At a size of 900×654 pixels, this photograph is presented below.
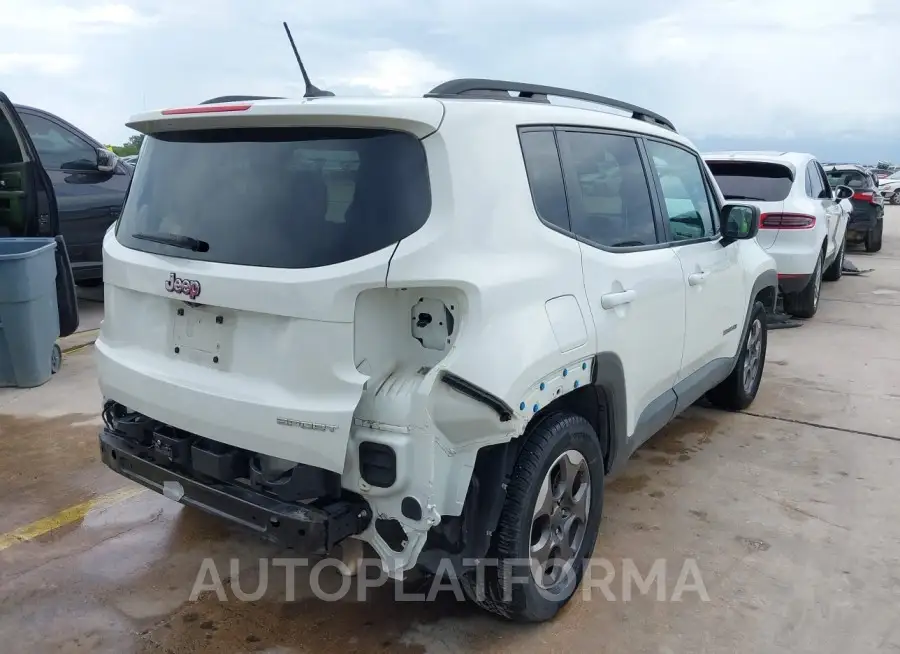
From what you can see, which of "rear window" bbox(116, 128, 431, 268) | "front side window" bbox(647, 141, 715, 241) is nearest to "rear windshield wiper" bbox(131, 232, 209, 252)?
"rear window" bbox(116, 128, 431, 268)

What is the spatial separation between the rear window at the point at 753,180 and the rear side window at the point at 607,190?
15.2ft

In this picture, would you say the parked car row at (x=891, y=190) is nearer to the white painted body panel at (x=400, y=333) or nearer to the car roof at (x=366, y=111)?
the car roof at (x=366, y=111)

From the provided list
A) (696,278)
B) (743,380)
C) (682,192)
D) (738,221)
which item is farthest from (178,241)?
(743,380)

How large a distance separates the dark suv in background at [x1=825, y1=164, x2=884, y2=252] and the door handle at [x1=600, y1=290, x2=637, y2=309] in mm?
12576

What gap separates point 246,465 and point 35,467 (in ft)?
7.39

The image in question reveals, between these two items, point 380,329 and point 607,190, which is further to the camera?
point 607,190

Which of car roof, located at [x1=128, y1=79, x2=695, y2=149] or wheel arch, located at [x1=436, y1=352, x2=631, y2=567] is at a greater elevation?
car roof, located at [x1=128, y1=79, x2=695, y2=149]

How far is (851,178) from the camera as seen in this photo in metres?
14.5

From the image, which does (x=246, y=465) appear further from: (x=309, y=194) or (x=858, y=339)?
(x=858, y=339)

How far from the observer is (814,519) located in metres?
3.75

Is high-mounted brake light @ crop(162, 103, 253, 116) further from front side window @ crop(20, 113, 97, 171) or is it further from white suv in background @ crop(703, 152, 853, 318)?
white suv in background @ crop(703, 152, 853, 318)

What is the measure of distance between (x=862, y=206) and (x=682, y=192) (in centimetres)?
1189

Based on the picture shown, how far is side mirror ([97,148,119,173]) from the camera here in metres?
7.28

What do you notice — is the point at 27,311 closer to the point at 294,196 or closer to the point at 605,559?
the point at 294,196
